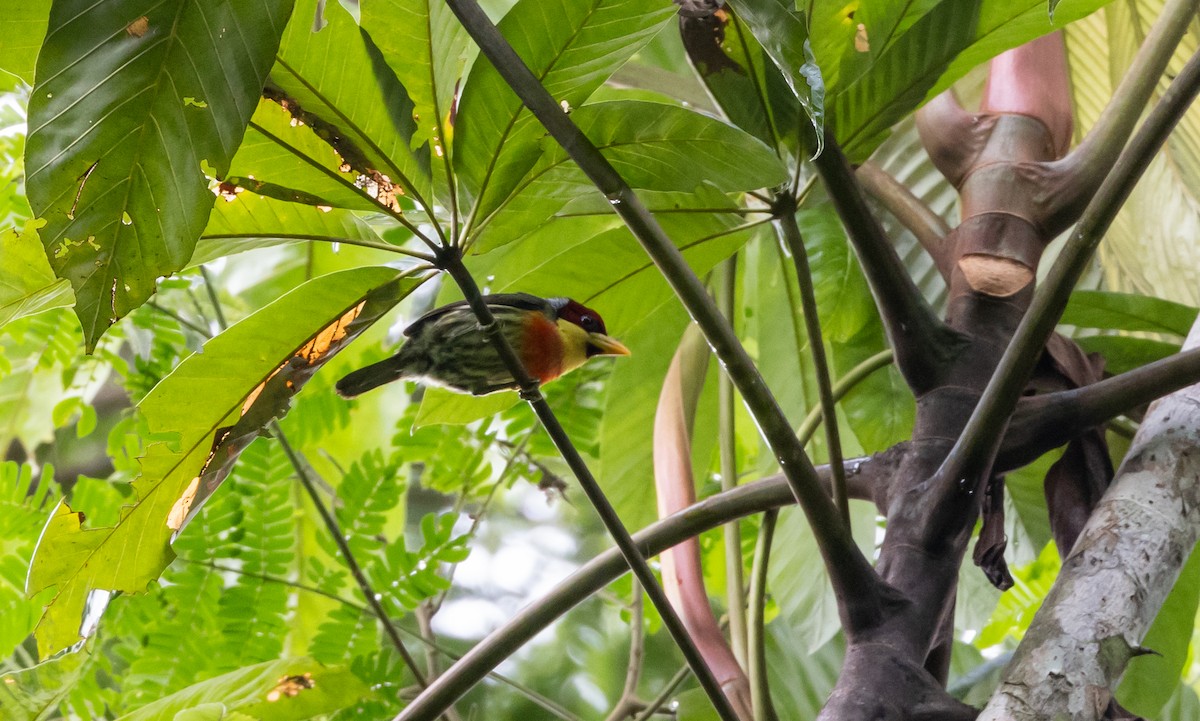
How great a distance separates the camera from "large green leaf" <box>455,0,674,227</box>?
4.02 feet

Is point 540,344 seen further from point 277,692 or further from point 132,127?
point 132,127

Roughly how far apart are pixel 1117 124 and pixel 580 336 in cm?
102

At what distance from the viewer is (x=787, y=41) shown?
3.54ft

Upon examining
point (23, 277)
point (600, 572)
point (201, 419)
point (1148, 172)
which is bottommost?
point (600, 572)

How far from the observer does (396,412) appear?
10.4ft

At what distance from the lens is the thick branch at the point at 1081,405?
1363 millimetres

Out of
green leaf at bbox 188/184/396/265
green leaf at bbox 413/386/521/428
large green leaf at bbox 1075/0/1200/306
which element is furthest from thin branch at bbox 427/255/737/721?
large green leaf at bbox 1075/0/1200/306

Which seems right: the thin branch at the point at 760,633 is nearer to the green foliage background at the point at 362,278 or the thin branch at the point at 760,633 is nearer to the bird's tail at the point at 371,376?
the green foliage background at the point at 362,278

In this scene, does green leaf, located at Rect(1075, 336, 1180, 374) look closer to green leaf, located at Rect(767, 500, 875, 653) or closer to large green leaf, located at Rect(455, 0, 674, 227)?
green leaf, located at Rect(767, 500, 875, 653)

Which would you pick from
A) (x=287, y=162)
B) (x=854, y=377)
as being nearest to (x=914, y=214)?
(x=854, y=377)

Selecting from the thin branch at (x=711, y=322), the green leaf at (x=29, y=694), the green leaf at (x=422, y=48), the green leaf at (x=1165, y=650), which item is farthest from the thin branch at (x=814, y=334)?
the green leaf at (x=29, y=694)

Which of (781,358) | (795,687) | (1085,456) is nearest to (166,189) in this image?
(1085,456)

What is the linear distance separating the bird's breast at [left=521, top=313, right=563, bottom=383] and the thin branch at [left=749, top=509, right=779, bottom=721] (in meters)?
0.54

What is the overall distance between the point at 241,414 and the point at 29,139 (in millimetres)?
536
